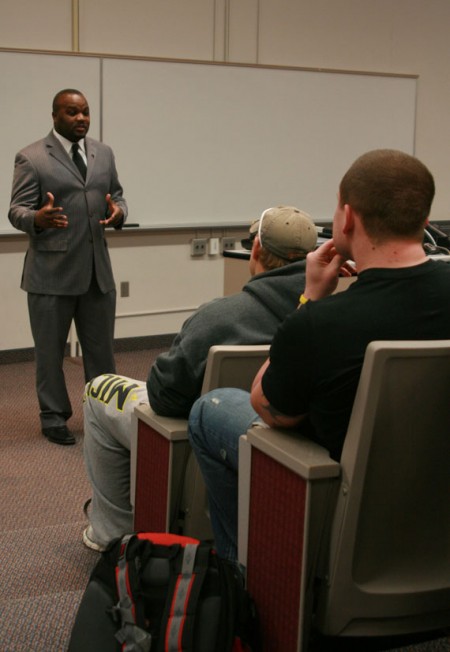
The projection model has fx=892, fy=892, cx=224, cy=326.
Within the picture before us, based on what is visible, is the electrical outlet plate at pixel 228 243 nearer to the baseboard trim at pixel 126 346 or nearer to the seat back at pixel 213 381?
the baseboard trim at pixel 126 346

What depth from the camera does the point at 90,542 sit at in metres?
2.74

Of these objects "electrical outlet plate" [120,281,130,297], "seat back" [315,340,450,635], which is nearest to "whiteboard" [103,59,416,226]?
"electrical outlet plate" [120,281,130,297]

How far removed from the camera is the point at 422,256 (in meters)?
1.66

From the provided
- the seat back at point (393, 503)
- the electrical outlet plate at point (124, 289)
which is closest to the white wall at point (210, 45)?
the electrical outlet plate at point (124, 289)

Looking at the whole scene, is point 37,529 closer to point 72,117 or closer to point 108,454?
point 108,454

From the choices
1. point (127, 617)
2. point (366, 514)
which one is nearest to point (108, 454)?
point (127, 617)

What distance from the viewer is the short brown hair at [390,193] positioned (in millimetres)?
1618

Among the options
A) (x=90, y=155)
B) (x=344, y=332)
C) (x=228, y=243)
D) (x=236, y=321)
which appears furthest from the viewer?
(x=228, y=243)

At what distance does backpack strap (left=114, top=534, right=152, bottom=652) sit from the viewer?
1.62 meters

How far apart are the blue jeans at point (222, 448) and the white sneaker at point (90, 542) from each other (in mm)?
788

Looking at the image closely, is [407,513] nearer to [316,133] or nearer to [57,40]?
[57,40]

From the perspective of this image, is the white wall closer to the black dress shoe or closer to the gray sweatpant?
the black dress shoe

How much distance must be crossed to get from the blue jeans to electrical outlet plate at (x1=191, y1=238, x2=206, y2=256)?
167 inches

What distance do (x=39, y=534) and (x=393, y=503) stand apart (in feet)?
5.18
